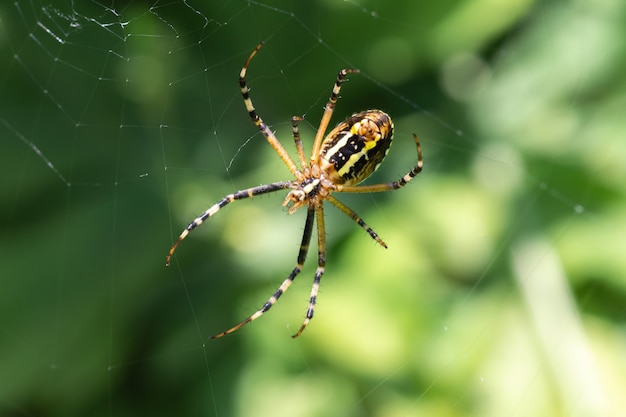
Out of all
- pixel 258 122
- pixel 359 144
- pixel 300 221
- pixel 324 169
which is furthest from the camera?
pixel 300 221

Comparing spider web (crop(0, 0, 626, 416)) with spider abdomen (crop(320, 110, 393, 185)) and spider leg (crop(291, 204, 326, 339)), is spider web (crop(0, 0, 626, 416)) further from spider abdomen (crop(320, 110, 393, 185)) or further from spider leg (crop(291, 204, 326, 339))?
A: spider abdomen (crop(320, 110, 393, 185))

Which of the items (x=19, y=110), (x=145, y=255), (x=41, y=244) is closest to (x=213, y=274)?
(x=145, y=255)

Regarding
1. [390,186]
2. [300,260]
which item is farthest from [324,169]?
[300,260]

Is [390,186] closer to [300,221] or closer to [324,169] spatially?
[324,169]

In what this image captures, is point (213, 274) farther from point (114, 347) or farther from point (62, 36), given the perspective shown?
point (62, 36)

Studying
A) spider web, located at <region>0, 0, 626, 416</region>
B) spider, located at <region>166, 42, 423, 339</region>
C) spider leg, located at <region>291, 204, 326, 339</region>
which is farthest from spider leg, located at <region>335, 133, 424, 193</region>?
spider web, located at <region>0, 0, 626, 416</region>

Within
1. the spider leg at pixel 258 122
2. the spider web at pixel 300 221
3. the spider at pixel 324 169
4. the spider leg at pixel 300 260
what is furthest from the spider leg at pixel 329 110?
the spider web at pixel 300 221

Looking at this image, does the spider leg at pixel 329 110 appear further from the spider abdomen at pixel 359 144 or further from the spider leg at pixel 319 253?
the spider leg at pixel 319 253
